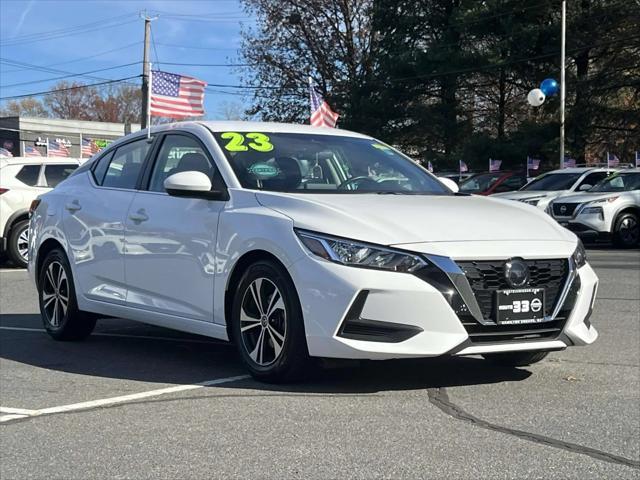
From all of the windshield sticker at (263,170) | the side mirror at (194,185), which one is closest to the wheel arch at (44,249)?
the side mirror at (194,185)

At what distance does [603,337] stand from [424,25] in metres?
34.3

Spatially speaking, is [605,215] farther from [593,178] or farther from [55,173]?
[55,173]

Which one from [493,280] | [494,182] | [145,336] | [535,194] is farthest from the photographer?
[494,182]

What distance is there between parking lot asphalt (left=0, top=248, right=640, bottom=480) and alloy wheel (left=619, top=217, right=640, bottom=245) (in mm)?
11491

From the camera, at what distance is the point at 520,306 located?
15.6 ft

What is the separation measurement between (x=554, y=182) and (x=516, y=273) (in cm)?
1572

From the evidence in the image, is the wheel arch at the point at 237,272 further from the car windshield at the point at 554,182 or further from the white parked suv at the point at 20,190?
the car windshield at the point at 554,182

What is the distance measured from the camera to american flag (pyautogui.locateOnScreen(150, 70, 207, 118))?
22.2 metres

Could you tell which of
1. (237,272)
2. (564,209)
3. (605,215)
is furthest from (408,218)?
(564,209)

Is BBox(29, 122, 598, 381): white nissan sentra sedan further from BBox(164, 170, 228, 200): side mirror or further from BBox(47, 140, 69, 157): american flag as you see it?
BBox(47, 140, 69, 157): american flag

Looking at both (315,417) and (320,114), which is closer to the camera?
(315,417)

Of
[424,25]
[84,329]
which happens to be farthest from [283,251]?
[424,25]

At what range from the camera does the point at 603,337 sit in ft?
23.1

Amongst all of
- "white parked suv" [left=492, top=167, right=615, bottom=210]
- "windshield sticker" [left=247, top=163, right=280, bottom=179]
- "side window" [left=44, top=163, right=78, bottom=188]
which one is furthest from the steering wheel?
"white parked suv" [left=492, top=167, right=615, bottom=210]
